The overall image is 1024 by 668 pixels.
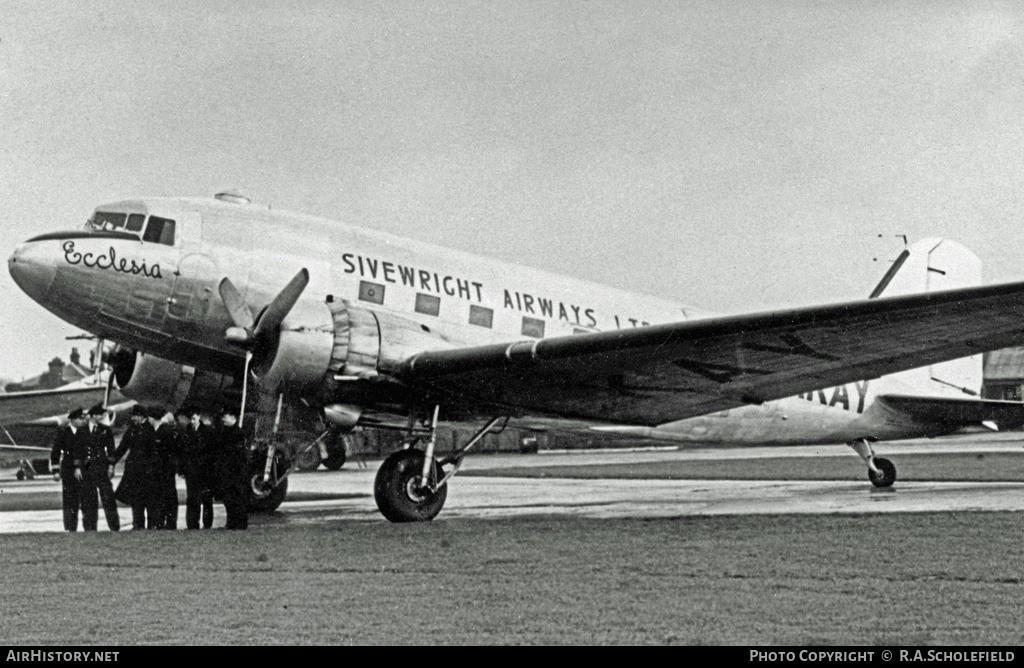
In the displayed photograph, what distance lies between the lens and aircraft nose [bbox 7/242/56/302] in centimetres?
1037

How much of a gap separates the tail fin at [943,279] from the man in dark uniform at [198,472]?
11326 millimetres

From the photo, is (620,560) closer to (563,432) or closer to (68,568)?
(68,568)

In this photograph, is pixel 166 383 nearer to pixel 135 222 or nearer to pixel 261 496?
pixel 261 496

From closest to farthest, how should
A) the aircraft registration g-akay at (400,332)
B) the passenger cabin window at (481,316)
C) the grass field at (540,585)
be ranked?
the grass field at (540,585) → the aircraft registration g-akay at (400,332) → the passenger cabin window at (481,316)

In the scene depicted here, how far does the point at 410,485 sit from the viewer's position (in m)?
10.8

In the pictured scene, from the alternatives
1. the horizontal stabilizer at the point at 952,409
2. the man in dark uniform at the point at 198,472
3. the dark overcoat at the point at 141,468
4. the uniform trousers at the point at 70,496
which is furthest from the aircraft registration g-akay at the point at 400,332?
the horizontal stabilizer at the point at 952,409

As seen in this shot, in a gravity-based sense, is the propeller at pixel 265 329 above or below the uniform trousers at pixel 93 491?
above

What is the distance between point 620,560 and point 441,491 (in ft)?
13.2

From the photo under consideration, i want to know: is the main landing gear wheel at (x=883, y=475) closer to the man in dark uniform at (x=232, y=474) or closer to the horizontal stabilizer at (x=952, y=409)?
the horizontal stabilizer at (x=952, y=409)

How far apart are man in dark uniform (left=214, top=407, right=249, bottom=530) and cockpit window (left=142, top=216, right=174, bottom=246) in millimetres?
2075

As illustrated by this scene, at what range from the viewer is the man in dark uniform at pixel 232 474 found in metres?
10.5

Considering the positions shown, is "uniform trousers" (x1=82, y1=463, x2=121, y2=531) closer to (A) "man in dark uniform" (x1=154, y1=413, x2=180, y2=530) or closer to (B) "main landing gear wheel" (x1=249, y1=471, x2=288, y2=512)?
(A) "man in dark uniform" (x1=154, y1=413, x2=180, y2=530)

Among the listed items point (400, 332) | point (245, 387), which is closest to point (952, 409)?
point (400, 332)

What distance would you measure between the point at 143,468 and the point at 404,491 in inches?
114
